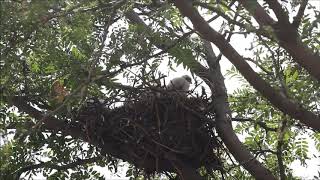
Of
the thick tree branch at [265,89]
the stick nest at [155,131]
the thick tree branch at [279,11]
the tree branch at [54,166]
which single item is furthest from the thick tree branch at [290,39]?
the tree branch at [54,166]

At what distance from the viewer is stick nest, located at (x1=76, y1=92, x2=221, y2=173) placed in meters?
4.55

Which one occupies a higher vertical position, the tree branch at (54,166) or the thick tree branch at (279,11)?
the tree branch at (54,166)

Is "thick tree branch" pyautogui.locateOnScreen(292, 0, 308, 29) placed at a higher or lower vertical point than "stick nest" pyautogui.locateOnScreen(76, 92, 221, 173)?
lower

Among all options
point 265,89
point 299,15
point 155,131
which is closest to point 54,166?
point 155,131

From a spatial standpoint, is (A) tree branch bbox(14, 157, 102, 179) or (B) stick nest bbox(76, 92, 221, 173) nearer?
(B) stick nest bbox(76, 92, 221, 173)

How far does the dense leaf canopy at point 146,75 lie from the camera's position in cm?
312

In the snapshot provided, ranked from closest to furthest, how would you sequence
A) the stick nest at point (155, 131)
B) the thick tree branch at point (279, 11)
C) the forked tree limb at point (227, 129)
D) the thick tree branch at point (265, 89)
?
the thick tree branch at point (279, 11), the thick tree branch at point (265, 89), the forked tree limb at point (227, 129), the stick nest at point (155, 131)

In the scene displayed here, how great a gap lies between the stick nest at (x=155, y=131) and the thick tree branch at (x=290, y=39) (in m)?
1.62

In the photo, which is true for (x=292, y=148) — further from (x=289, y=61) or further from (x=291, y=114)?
(x=291, y=114)

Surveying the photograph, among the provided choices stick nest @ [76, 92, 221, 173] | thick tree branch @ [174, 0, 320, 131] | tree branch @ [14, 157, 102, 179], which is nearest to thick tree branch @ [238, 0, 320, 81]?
thick tree branch @ [174, 0, 320, 131]

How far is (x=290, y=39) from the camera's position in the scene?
3.04 meters

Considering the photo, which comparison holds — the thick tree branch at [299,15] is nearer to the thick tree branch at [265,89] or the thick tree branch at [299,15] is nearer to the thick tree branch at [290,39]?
the thick tree branch at [290,39]

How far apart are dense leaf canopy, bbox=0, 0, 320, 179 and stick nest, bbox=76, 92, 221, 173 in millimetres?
26

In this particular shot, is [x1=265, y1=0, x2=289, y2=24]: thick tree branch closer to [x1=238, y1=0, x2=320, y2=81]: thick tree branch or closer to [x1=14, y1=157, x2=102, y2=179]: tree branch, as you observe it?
[x1=238, y1=0, x2=320, y2=81]: thick tree branch
